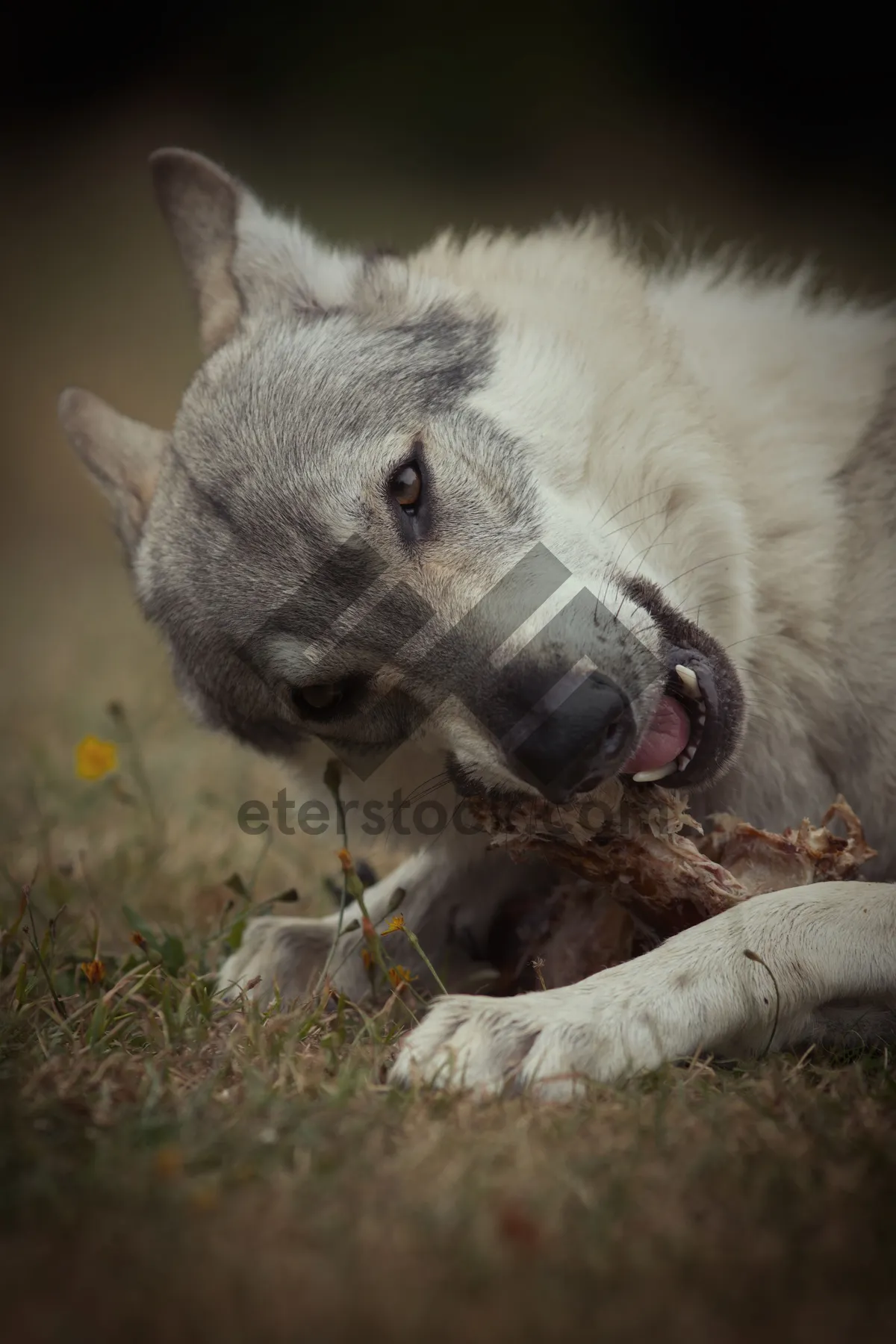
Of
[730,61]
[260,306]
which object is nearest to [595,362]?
[260,306]

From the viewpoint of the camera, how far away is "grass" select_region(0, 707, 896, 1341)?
3.66 ft

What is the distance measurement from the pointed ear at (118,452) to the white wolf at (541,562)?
0.02 metres

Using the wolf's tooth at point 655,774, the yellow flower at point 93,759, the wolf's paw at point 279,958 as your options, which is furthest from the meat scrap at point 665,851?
the yellow flower at point 93,759

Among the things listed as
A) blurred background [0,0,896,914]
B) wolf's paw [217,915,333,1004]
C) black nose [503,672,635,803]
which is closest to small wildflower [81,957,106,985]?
wolf's paw [217,915,333,1004]

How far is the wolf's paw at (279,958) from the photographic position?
2.33 metres

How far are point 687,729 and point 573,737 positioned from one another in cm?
33

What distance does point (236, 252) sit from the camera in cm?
263

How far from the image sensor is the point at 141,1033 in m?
1.98

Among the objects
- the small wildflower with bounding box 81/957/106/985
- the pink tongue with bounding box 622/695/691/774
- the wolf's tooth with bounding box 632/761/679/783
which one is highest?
the pink tongue with bounding box 622/695/691/774

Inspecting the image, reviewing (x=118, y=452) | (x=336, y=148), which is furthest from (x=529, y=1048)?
(x=336, y=148)

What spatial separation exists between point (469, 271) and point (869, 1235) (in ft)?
6.73

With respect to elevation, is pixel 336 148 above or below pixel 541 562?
above

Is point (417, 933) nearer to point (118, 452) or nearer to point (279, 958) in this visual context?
point (279, 958)

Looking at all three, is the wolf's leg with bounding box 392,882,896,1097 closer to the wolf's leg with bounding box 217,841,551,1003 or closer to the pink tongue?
the pink tongue
